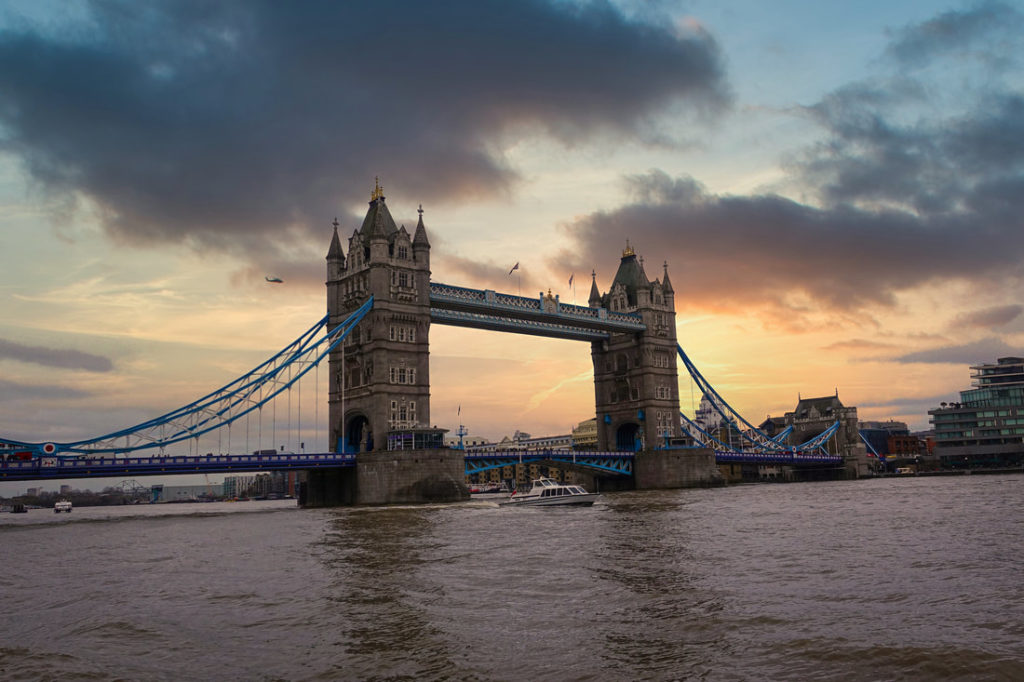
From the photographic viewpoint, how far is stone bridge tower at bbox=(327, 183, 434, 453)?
3214 inches

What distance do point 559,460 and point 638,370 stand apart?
22.6m

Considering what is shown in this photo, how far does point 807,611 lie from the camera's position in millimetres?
19156

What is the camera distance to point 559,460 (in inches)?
3895

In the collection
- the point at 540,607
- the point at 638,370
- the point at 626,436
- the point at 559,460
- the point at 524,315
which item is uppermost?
the point at 524,315

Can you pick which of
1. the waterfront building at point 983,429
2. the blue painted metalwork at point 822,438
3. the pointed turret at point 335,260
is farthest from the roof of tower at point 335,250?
the waterfront building at point 983,429

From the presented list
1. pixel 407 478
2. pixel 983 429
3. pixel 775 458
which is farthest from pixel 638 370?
pixel 983 429

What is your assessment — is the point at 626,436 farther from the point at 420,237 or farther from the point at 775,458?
the point at 420,237

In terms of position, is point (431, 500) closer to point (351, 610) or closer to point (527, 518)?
point (527, 518)

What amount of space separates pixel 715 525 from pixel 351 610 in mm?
26968

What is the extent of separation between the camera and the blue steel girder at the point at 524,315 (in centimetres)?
9183

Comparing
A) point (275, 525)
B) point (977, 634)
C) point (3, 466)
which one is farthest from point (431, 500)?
point (977, 634)

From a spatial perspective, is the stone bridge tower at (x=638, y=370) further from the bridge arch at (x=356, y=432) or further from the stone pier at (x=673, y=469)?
the bridge arch at (x=356, y=432)

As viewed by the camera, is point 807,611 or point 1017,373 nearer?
point 807,611

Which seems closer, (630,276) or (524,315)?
(524,315)
